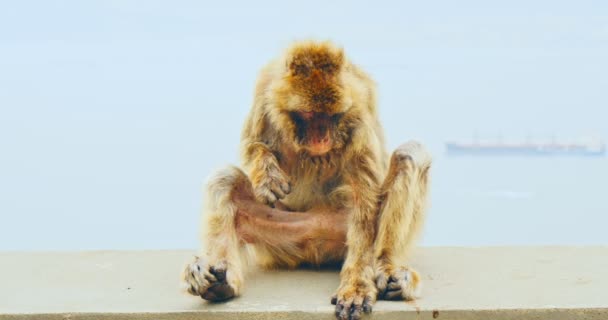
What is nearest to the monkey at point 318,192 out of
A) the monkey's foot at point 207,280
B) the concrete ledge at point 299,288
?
the monkey's foot at point 207,280

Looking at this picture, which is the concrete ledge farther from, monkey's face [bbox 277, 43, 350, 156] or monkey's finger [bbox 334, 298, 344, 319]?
monkey's face [bbox 277, 43, 350, 156]

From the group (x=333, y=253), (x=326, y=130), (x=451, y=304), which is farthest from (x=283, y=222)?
(x=451, y=304)

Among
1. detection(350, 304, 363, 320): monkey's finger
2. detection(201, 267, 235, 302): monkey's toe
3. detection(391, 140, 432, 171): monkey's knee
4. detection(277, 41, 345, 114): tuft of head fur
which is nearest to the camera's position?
detection(350, 304, 363, 320): monkey's finger

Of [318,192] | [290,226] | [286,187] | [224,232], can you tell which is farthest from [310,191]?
[224,232]

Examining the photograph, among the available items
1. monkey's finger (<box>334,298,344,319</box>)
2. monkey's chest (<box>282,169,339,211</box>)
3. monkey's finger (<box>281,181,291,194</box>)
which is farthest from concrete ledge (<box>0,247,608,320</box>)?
monkey's finger (<box>281,181,291,194</box>)

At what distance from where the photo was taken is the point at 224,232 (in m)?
4.57

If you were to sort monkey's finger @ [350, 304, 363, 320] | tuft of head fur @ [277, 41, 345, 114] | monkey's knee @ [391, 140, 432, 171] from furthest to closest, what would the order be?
monkey's knee @ [391, 140, 432, 171]
tuft of head fur @ [277, 41, 345, 114]
monkey's finger @ [350, 304, 363, 320]

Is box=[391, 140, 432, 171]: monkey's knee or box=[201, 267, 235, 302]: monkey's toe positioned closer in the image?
box=[201, 267, 235, 302]: monkey's toe

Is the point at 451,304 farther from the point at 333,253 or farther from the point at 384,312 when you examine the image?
the point at 333,253

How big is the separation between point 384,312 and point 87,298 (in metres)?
1.38

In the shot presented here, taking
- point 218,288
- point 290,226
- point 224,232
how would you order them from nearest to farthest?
point 218,288 < point 224,232 < point 290,226

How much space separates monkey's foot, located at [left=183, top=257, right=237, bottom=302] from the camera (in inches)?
164

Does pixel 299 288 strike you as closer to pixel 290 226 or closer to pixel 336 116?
pixel 290 226

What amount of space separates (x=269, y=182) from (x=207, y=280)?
23.0 inches
